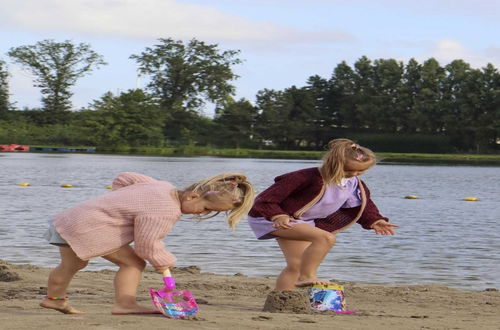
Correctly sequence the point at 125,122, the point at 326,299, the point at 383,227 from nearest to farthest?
the point at 326,299, the point at 383,227, the point at 125,122

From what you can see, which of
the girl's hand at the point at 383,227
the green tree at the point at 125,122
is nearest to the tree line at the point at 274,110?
the green tree at the point at 125,122

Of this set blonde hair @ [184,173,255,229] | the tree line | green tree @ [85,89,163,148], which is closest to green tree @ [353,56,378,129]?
the tree line

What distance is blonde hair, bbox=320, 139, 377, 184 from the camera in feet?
22.9

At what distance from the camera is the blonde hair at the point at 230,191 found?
5.84 m

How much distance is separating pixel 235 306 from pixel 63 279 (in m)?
1.51

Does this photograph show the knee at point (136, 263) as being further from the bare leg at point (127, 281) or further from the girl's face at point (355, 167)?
the girl's face at point (355, 167)

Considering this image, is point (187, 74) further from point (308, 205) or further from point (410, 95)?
point (308, 205)

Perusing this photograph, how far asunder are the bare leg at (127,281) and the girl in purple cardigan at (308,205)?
1.31 m

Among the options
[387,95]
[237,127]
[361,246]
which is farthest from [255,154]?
[361,246]

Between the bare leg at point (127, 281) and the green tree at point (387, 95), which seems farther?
the green tree at point (387, 95)

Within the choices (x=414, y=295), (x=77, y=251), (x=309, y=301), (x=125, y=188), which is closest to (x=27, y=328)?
(x=77, y=251)

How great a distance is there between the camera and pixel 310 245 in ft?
23.3

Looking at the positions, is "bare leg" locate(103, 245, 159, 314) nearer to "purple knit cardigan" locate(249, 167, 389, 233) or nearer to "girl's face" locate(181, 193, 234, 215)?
"girl's face" locate(181, 193, 234, 215)

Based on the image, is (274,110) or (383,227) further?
(274,110)
